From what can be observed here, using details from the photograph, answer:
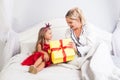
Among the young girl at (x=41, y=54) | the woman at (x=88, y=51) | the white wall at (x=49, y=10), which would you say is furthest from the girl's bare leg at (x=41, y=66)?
the white wall at (x=49, y=10)

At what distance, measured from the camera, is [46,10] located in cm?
202

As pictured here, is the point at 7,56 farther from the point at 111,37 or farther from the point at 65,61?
the point at 111,37

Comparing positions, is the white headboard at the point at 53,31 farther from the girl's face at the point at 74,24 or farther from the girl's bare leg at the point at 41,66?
the girl's bare leg at the point at 41,66

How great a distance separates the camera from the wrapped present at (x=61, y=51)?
157 cm

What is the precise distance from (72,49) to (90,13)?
0.53 m

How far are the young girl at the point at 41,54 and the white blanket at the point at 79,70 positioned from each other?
4 cm

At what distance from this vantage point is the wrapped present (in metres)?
1.57

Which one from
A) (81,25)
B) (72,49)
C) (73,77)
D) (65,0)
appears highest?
(65,0)

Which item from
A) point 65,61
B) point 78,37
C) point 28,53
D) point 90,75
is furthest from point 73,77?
point 28,53

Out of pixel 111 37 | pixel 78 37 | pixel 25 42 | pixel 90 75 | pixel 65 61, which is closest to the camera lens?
pixel 90 75

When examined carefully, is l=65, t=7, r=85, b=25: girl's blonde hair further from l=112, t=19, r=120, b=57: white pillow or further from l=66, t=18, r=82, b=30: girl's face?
l=112, t=19, r=120, b=57: white pillow

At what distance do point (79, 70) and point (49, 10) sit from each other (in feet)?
2.33

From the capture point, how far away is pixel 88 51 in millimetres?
1655

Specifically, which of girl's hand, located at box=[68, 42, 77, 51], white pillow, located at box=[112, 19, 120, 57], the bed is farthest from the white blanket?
white pillow, located at box=[112, 19, 120, 57]
